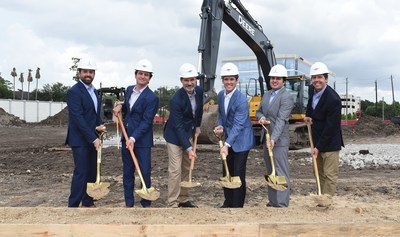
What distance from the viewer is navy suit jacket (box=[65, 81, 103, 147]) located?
5074 mm

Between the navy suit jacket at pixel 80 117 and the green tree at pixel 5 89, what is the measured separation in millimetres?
54118

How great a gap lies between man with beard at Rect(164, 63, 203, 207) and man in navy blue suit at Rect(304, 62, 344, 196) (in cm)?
139

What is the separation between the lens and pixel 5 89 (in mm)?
55906

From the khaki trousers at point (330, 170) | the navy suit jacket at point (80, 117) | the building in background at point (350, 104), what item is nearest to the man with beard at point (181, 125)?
the navy suit jacket at point (80, 117)

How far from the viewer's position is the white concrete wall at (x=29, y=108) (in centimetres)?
4256

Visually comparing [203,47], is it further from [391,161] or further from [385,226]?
[385,226]

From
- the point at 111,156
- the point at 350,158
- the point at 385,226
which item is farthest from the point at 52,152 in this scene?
the point at 385,226

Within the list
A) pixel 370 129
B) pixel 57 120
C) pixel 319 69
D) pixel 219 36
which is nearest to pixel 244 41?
pixel 219 36

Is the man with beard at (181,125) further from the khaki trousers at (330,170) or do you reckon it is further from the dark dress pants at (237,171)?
the khaki trousers at (330,170)

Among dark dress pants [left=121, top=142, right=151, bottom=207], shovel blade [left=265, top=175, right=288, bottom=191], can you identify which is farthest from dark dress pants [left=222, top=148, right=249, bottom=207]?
dark dress pants [left=121, top=142, right=151, bottom=207]

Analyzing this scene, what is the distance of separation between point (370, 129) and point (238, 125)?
23798mm

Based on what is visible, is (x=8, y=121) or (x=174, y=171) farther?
(x=8, y=121)

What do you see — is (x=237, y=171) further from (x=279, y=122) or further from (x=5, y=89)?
(x=5, y=89)

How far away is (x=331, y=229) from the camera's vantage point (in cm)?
400
